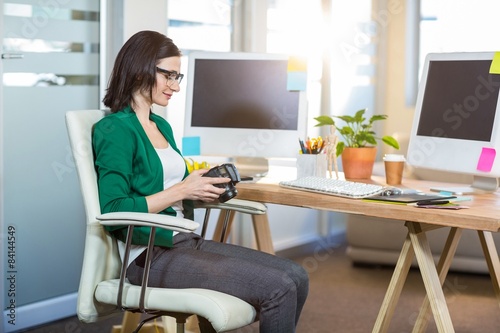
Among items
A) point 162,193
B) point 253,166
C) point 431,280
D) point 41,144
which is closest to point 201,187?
point 162,193

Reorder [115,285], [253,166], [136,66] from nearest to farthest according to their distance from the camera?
[115,285] → [136,66] → [253,166]

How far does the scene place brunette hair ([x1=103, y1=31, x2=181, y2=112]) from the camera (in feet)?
8.05

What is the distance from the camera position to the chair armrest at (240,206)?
8.61 ft

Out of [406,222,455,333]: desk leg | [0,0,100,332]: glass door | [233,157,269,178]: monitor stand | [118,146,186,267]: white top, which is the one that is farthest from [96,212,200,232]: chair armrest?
[0,0,100,332]: glass door

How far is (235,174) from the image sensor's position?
249cm

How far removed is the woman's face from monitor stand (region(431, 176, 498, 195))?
1.01 meters

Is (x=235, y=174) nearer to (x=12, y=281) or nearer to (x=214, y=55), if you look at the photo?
(x=214, y=55)

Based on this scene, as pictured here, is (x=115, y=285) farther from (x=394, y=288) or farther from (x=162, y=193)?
(x=394, y=288)

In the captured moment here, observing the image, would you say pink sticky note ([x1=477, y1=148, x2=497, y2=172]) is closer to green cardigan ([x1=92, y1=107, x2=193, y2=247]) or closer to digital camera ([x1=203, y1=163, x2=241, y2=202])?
digital camera ([x1=203, y1=163, x2=241, y2=202])

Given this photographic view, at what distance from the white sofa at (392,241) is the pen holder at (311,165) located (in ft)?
4.91

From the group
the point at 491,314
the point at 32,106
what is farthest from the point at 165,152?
the point at 491,314

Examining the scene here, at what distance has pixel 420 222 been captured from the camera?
2.54 meters

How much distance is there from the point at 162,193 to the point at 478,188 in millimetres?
1214

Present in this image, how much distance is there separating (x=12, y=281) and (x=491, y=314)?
7.17 feet
